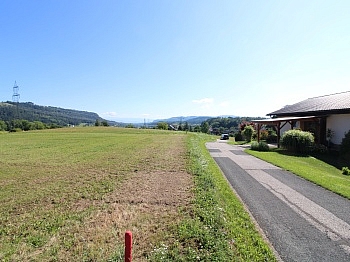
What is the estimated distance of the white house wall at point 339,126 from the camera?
1832 centimetres

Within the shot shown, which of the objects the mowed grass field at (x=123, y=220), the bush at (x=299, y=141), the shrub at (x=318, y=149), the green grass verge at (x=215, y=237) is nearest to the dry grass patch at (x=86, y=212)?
the mowed grass field at (x=123, y=220)

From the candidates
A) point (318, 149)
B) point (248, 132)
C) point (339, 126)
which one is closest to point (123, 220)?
point (318, 149)

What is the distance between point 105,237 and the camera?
13.3 feet

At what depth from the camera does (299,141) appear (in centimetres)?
1719

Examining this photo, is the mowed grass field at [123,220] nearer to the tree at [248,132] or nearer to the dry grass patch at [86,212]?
the dry grass patch at [86,212]

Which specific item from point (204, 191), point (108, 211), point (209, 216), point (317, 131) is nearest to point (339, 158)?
point (317, 131)

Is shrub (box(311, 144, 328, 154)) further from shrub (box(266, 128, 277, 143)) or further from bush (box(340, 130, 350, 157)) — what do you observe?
shrub (box(266, 128, 277, 143))

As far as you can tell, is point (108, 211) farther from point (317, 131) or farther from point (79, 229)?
point (317, 131)

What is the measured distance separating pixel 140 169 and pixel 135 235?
594 centimetres

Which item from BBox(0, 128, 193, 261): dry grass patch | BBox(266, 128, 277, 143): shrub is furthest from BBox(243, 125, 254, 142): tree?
BBox(0, 128, 193, 261): dry grass patch

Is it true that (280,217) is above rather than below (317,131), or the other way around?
below

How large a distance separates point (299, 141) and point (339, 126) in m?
4.89

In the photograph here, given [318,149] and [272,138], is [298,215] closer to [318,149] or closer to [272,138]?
[318,149]

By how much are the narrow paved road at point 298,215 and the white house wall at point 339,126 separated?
13077 millimetres
